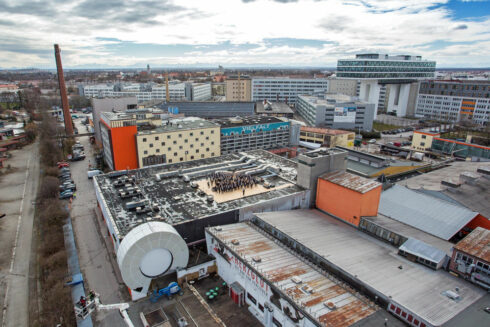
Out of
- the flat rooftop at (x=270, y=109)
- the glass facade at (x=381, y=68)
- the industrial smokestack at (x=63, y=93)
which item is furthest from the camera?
the flat rooftop at (x=270, y=109)

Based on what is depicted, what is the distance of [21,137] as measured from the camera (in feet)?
244

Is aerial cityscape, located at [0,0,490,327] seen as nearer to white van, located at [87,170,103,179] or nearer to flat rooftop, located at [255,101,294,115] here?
white van, located at [87,170,103,179]

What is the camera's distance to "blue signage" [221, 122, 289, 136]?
5553 centimetres

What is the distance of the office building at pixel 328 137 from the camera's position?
66375 mm

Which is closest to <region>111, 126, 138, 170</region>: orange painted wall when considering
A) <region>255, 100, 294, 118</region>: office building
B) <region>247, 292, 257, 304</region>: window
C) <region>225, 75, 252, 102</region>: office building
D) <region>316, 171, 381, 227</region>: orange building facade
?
<region>316, 171, 381, 227</region>: orange building facade

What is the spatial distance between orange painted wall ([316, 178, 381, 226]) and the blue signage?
26.9m

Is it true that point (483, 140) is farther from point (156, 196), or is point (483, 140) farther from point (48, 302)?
point (48, 302)

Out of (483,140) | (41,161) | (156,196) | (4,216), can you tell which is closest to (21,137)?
(41,161)

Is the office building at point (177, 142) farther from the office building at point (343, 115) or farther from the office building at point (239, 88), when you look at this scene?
the office building at point (239, 88)

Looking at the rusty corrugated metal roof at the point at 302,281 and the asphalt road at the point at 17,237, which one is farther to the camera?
the asphalt road at the point at 17,237

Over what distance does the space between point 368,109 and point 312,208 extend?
5968 cm

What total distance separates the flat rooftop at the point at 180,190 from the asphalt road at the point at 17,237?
953cm

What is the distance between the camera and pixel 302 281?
20.2 meters

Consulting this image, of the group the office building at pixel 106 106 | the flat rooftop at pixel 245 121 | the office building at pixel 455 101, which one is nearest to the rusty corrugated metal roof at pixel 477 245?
the flat rooftop at pixel 245 121
